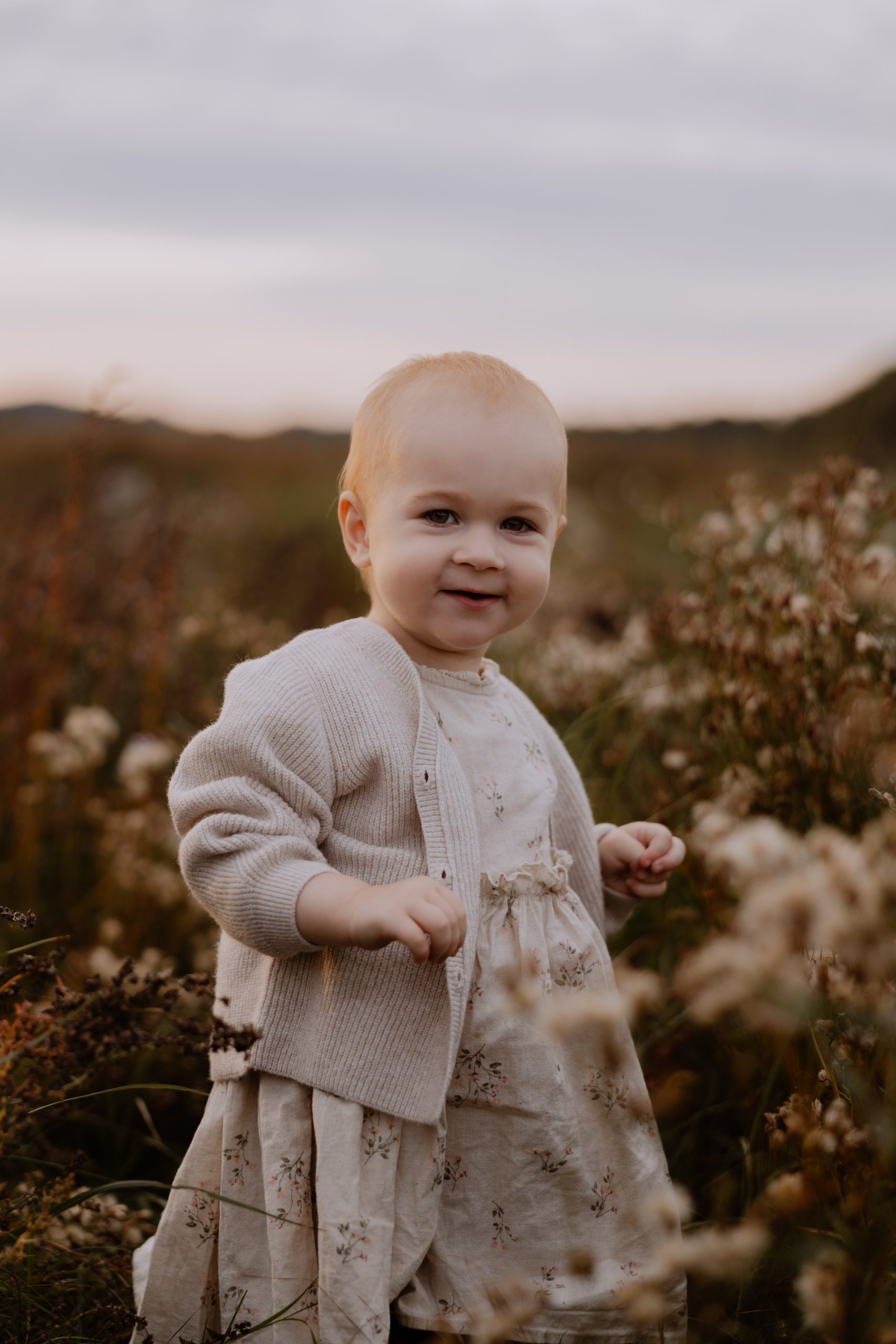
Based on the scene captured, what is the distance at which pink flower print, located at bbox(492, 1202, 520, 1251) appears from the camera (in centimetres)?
196

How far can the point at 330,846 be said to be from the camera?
195 centimetres

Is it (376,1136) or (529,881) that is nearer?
(376,1136)

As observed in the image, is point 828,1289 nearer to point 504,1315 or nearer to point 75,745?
point 504,1315

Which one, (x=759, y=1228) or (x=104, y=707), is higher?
(x=759, y=1228)

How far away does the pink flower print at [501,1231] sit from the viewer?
1.96 m

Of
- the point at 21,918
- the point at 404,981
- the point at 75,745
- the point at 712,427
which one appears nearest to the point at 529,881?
the point at 404,981

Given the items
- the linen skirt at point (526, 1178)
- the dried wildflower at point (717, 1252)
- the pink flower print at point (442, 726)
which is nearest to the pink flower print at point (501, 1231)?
the linen skirt at point (526, 1178)

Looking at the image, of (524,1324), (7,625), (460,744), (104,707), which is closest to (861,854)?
(460,744)

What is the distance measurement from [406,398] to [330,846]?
2.57ft

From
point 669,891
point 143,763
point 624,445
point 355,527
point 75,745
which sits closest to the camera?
point 355,527

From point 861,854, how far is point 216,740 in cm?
106

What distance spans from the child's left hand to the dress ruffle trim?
0.21 meters

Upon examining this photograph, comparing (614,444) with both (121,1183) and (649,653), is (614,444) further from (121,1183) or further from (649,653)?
(121,1183)

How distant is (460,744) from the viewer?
212 centimetres
